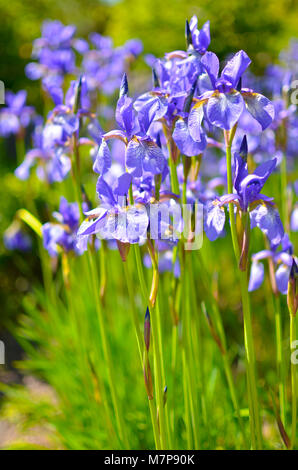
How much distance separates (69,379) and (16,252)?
218cm

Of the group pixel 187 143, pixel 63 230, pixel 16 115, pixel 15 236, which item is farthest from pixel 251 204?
pixel 16 115

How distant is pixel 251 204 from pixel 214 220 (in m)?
0.10

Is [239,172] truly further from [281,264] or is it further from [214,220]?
[281,264]

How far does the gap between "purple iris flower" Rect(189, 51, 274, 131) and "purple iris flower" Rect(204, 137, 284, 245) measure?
9 centimetres

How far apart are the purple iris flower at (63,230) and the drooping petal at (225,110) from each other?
0.82m

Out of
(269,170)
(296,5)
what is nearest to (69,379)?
(269,170)

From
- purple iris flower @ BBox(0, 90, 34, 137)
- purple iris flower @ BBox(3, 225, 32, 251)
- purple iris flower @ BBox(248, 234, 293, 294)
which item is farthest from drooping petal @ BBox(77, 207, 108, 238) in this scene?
purple iris flower @ BBox(0, 90, 34, 137)

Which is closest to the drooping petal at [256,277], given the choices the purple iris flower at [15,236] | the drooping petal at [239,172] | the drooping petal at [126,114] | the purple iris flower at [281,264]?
the purple iris flower at [281,264]

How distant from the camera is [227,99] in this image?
110 cm

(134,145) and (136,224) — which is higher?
(134,145)

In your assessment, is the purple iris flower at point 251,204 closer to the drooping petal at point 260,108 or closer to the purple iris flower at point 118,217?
the drooping petal at point 260,108

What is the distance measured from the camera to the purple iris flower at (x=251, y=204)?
3.80ft

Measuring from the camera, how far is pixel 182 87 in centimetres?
124

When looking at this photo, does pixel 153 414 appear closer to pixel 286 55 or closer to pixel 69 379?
pixel 69 379
